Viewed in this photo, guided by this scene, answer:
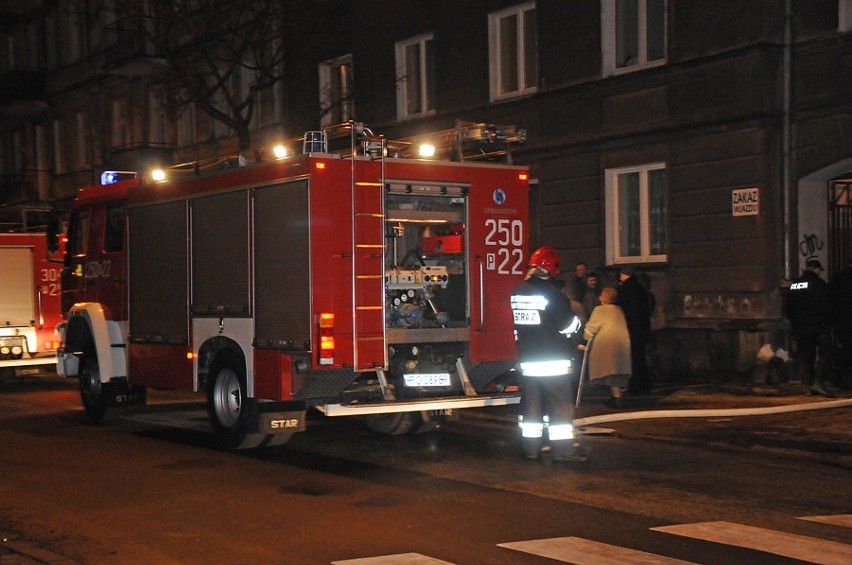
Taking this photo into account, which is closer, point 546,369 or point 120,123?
point 546,369

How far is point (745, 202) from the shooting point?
57.1ft

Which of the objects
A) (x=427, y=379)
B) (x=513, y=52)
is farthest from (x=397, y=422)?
(x=513, y=52)

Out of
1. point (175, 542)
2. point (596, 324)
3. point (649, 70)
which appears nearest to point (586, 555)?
point (175, 542)

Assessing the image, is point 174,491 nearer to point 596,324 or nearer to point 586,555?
point 586,555

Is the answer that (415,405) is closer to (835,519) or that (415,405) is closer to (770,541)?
(835,519)

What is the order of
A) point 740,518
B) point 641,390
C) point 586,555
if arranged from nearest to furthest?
point 586,555, point 740,518, point 641,390

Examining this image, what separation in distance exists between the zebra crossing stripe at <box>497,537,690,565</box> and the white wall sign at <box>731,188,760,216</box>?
10.6 meters

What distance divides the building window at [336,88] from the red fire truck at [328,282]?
1270 centimetres

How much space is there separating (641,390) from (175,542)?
9.55 m

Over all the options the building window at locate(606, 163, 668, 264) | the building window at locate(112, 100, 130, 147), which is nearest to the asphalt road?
the building window at locate(606, 163, 668, 264)

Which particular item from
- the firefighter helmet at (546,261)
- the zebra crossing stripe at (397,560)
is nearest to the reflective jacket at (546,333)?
the firefighter helmet at (546,261)

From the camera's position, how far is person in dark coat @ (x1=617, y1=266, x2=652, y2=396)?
52.2 feet

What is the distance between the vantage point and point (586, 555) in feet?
23.5

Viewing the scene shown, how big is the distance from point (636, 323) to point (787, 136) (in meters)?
3.60
